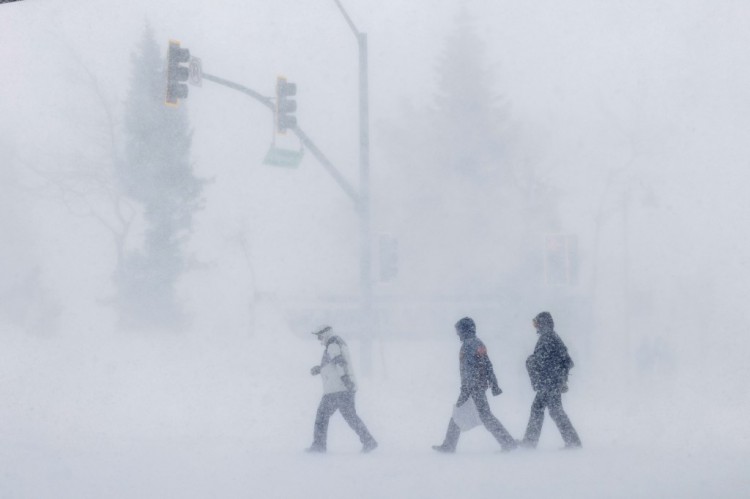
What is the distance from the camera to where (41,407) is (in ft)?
78.7

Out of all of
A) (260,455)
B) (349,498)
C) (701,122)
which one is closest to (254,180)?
(701,122)

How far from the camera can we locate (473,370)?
25.9ft

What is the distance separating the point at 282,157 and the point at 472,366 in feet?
19.1

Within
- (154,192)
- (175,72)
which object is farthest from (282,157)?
(154,192)

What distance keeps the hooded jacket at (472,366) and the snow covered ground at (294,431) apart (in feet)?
2.51

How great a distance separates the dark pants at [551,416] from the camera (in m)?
7.88

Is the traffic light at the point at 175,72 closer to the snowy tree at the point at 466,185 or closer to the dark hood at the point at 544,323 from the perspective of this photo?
the dark hood at the point at 544,323

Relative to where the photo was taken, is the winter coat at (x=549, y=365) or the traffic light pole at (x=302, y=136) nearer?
the winter coat at (x=549, y=365)

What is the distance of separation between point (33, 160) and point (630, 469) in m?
41.1

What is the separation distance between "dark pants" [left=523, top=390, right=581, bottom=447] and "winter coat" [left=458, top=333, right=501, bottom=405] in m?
0.48

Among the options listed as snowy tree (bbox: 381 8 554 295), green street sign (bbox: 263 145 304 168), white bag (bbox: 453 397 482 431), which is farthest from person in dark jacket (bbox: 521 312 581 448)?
snowy tree (bbox: 381 8 554 295)

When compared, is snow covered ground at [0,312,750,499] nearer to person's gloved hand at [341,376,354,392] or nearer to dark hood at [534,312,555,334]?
person's gloved hand at [341,376,354,392]

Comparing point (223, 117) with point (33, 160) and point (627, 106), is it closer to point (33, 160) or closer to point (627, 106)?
point (33, 160)

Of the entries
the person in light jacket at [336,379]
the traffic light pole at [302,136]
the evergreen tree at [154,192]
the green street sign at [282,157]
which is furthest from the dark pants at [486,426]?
the evergreen tree at [154,192]
